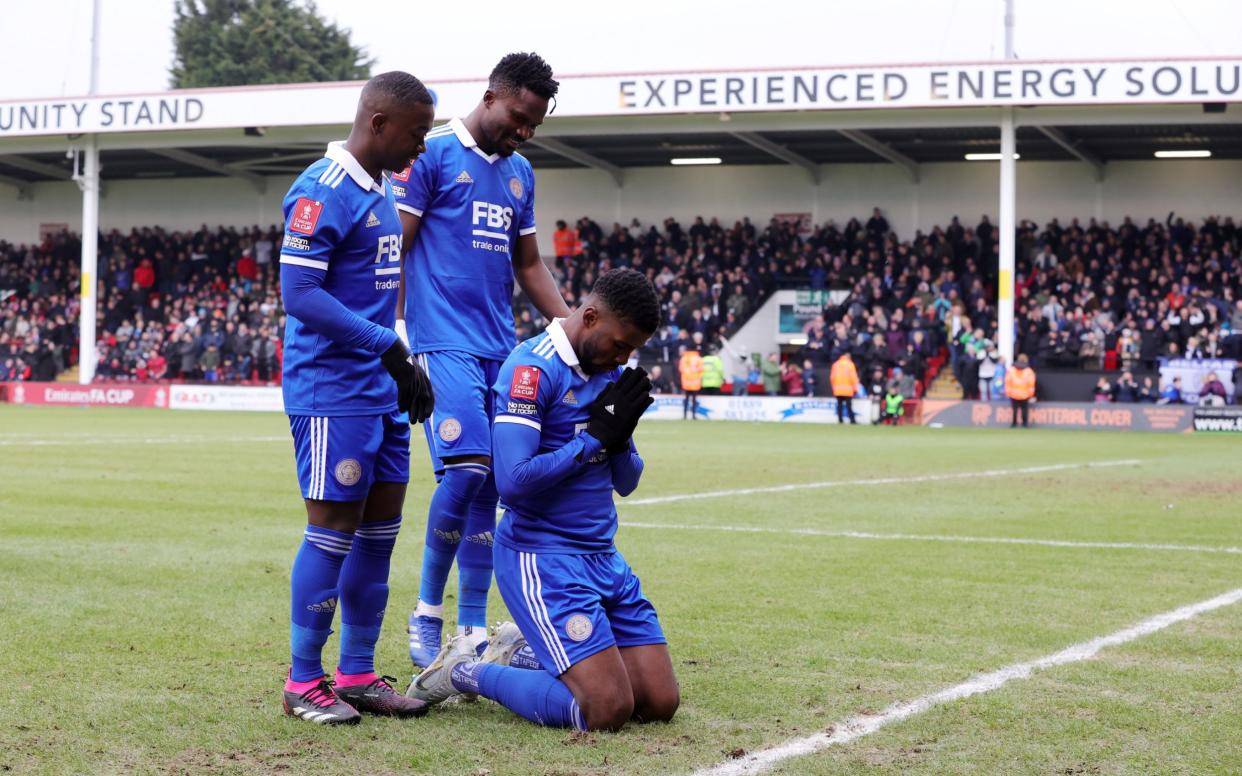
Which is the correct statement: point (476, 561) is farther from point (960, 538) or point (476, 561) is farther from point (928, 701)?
point (960, 538)

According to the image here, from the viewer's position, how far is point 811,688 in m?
5.24

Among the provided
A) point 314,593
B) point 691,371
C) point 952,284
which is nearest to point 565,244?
point 691,371

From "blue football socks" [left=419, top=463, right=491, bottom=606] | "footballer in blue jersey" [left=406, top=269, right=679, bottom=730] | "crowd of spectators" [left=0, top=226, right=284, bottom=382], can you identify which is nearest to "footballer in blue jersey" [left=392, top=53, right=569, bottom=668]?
"blue football socks" [left=419, top=463, right=491, bottom=606]

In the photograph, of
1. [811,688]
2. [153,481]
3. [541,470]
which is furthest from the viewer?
[153,481]

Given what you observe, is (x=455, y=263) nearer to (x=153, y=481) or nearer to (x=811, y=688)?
(x=811, y=688)

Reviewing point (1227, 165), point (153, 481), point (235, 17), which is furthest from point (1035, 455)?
point (235, 17)

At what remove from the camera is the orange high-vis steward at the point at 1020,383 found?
3014cm

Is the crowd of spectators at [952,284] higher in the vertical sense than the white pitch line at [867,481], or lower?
higher

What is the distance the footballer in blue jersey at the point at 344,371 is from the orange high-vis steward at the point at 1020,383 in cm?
2665

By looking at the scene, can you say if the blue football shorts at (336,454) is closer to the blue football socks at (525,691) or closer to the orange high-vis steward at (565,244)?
the blue football socks at (525,691)

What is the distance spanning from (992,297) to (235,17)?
176 ft

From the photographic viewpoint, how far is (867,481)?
15.1 m

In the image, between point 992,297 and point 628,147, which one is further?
point 628,147

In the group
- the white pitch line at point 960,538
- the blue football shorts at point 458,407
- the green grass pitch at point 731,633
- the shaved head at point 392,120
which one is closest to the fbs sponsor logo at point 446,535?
the blue football shorts at point 458,407
